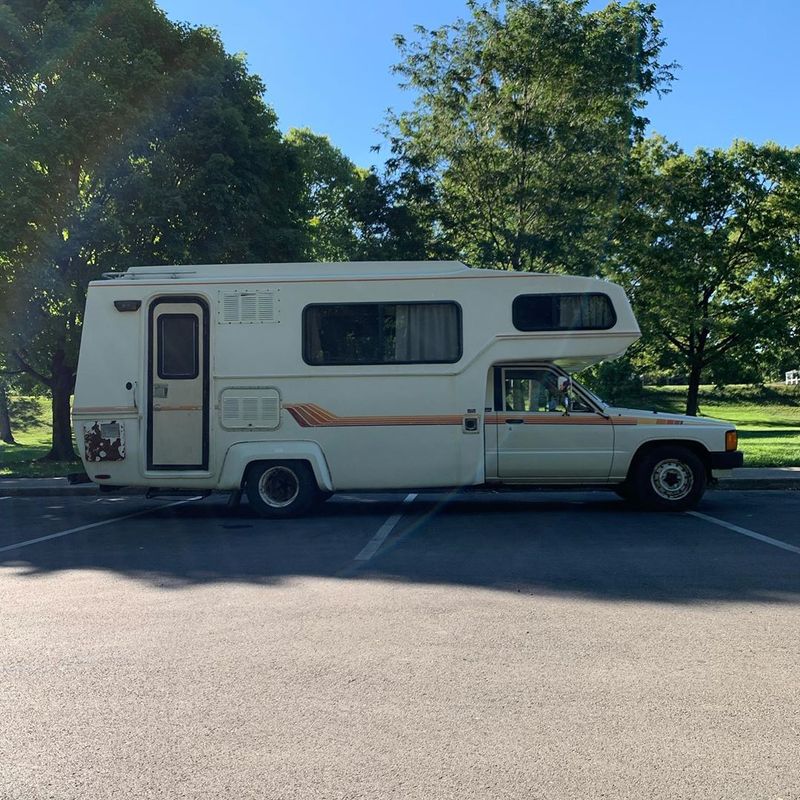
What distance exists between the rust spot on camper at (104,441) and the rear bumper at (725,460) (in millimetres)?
7487

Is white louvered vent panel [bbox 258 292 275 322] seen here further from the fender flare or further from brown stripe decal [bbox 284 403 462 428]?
the fender flare

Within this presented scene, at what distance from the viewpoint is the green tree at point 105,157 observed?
15555 millimetres

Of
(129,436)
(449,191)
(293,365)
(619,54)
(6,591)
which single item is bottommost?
(6,591)

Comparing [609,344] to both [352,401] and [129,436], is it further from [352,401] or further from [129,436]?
[129,436]

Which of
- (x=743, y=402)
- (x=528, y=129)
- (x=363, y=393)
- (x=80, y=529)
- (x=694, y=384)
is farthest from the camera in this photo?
(x=743, y=402)

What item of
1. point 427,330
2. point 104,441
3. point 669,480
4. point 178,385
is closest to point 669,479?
point 669,480

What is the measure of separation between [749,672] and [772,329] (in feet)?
89.4

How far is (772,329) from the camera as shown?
2892 cm

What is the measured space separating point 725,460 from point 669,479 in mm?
729

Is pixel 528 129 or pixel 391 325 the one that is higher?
pixel 528 129

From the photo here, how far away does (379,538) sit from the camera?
8.90 metres

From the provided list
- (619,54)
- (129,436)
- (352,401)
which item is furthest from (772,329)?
(129,436)


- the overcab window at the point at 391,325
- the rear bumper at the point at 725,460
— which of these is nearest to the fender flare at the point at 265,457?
the overcab window at the point at 391,325

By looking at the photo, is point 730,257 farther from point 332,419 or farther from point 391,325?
point 332,419
